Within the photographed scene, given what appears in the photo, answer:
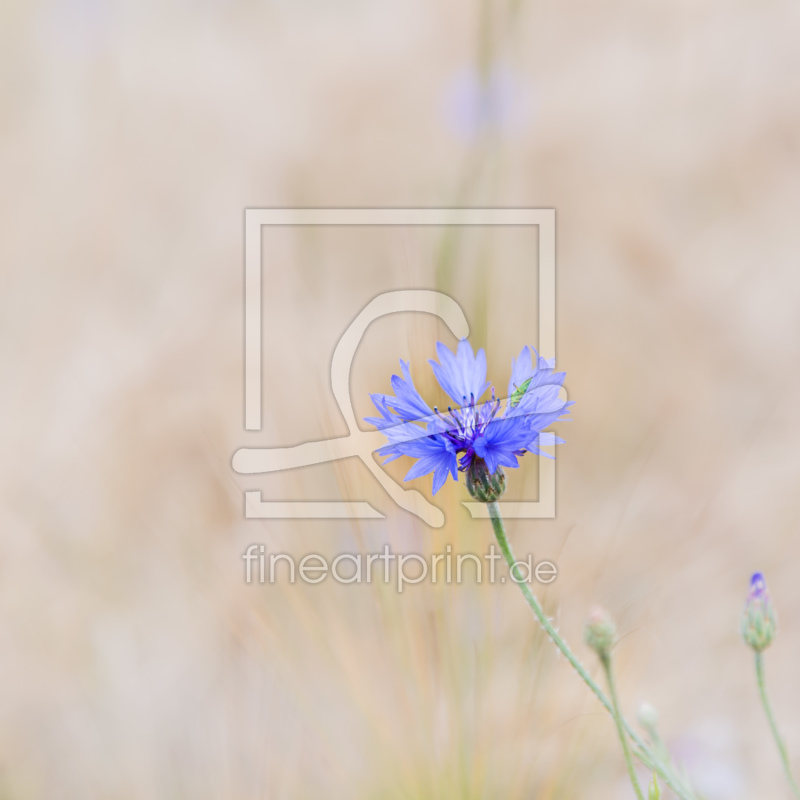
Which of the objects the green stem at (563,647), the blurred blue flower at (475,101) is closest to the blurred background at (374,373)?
the blurred blue flower at (475,101)

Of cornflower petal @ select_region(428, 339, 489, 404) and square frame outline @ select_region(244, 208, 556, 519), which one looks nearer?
cornflower petal @ select_region(428, 339, 489, 404)

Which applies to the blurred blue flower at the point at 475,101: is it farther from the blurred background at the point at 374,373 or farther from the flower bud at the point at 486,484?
the flower bud at the point at 486,484

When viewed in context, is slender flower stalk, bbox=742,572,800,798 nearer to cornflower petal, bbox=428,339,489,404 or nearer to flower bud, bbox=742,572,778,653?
flower bud, bbox=742,572,778,653

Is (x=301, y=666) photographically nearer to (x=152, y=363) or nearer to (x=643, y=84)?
(x=152, y=363)

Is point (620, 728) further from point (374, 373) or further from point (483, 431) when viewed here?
point (374, 373)

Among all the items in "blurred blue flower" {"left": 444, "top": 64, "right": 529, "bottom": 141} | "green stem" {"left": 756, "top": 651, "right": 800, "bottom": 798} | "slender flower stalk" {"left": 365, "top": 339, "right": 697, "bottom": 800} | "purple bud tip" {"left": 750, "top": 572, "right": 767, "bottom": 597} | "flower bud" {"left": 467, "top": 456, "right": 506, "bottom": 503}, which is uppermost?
"blurred blue flower" {"left": 444, "top": 64, "right": 529, "bottom": 141}

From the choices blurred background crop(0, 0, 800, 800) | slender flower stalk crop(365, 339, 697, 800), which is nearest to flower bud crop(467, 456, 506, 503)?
slender flower stalk crop(365, 339, 697, 800)
